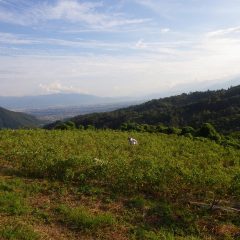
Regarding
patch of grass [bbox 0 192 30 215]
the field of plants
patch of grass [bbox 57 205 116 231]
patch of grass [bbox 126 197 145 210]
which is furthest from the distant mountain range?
patch of grass [bbox 57 205 116 231]

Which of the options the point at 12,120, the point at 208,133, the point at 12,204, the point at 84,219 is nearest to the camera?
the point at 84,219

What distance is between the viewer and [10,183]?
35.2 feet

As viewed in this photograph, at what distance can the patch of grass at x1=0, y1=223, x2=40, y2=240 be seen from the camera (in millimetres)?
7279

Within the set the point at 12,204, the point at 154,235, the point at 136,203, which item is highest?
the point at 12,204

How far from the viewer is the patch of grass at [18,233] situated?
7279 millimetres

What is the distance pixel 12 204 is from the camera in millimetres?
9023

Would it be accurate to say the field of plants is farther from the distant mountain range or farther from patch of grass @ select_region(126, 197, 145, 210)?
the distant mountain range

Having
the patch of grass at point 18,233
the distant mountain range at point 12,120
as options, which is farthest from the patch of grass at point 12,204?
the distant mountain range at point 12,120

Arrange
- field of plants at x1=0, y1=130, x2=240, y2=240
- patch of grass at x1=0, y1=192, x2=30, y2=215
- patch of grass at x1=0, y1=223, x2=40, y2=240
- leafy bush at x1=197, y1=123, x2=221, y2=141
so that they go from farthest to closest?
leafy bush at x1=197, y1=123, x2=221, y2=141 → patch of grass at x1=0, y1=192, x2=30, y2=215 → field of plants at x1=0, y1=130, x2=240, y2=240 → patch of grass at x1=0, y1=223, x2=40, y2=240

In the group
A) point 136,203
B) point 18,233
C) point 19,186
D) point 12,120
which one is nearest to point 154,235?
point 136,203

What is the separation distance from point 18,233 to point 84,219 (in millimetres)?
1462

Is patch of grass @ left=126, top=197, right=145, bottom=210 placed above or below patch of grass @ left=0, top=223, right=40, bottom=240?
below

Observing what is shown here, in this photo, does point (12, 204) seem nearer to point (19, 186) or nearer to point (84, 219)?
point (19, 186)

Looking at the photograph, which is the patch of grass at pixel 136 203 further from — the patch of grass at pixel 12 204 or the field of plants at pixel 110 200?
the patch of grass at pixel 12 204
